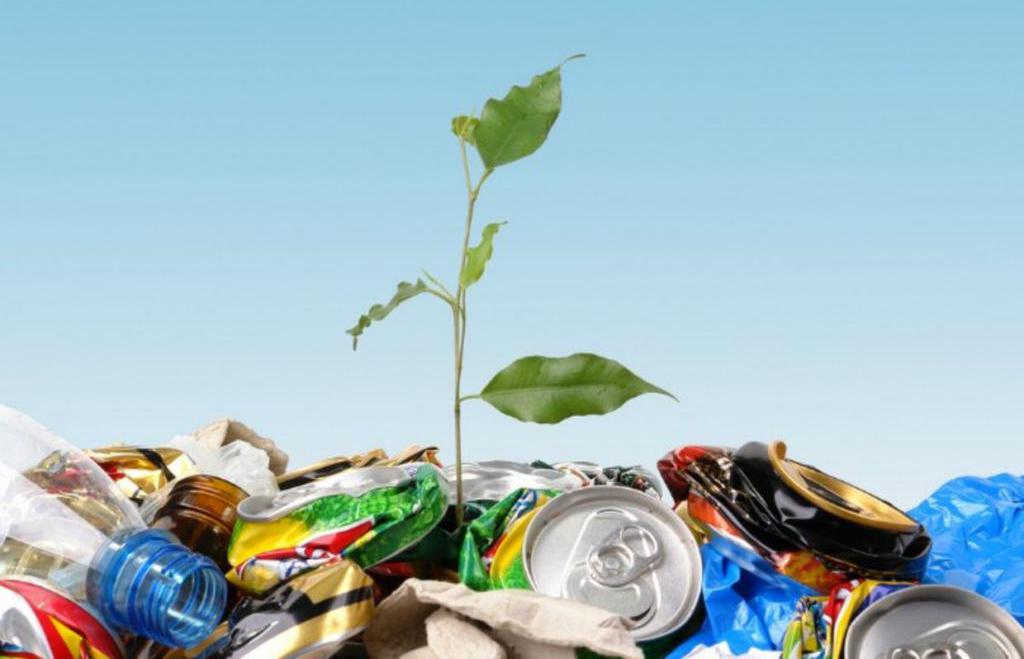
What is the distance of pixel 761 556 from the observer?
1.74 m

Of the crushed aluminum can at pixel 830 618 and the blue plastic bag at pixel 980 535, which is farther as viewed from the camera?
the blue plastic bag at pixel 980 535

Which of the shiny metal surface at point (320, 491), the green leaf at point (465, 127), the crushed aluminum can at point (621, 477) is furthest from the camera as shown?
the crushed aluminum can at point (621, 477)

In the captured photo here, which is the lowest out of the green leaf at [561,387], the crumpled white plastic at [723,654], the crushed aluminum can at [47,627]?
the crumpled white plastic at [723,654]

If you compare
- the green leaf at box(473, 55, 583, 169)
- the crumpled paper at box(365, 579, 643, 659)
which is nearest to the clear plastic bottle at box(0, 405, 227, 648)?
the crumpled paper at box(365, 579, 643, 659)

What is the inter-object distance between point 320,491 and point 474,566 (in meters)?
0.25

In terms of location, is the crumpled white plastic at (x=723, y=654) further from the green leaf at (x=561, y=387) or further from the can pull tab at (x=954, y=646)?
the green leaf at (x=561, y=387)

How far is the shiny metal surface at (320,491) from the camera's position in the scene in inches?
63.7

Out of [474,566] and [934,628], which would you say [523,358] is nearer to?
[474,566]

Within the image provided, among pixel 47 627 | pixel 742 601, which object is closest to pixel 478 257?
pixel 742 601

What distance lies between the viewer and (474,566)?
5.56 ft

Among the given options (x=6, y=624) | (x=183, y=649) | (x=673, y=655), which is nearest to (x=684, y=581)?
(x=673, y=655)

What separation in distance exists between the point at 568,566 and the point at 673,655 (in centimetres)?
19

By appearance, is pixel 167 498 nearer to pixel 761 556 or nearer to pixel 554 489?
pixel 554 489

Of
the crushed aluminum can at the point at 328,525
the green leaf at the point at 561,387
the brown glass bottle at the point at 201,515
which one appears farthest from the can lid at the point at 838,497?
the brown glass bottle at the point at 201,515
